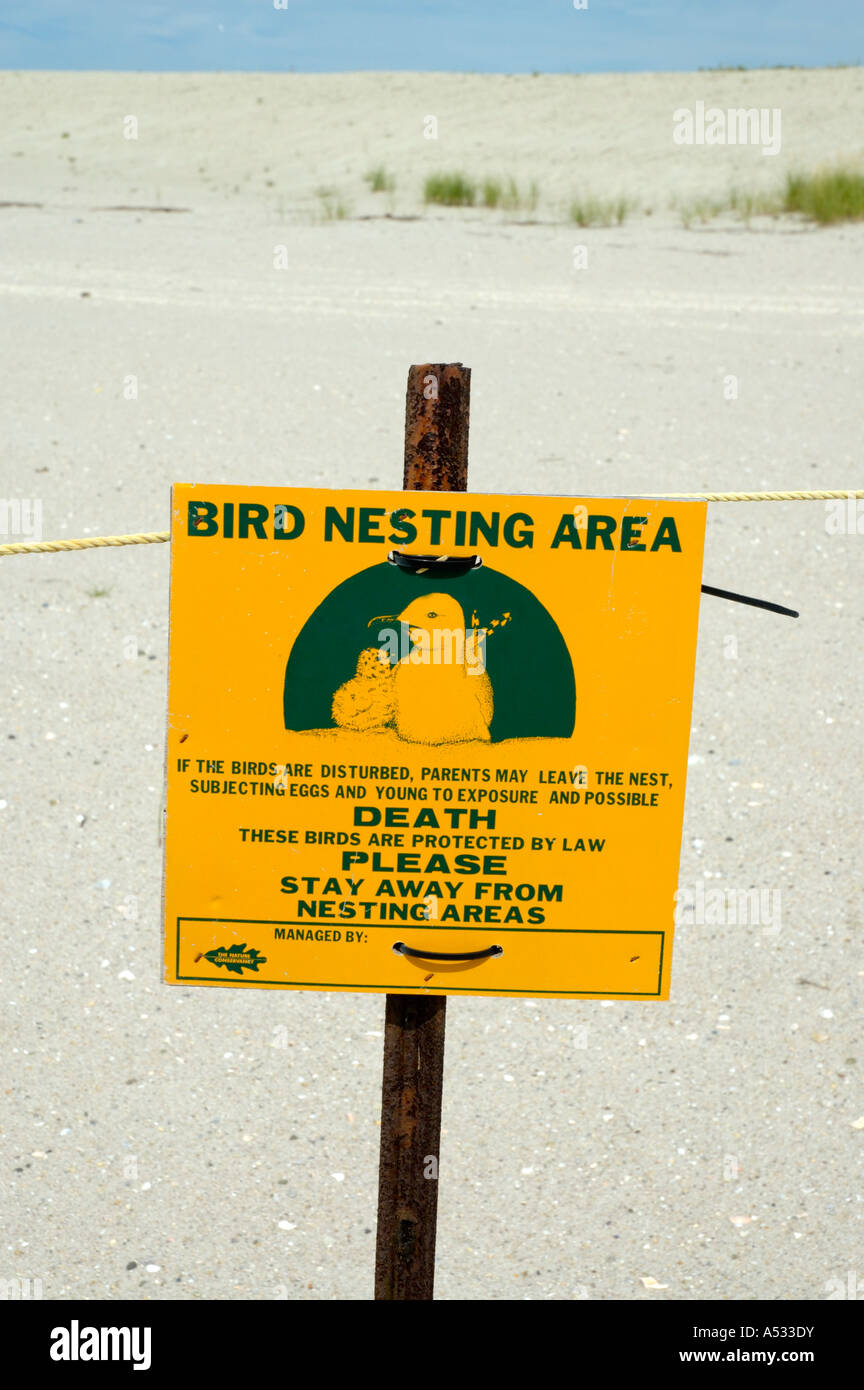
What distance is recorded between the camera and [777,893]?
461 centimetres

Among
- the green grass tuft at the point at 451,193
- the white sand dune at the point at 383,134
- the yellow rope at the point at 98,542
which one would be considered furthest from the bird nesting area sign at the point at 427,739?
the green grass tuft at the point at 451,193

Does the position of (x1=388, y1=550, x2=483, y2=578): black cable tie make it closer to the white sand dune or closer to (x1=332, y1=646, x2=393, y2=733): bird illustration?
(x1=332, y1=646, x2=393, y2=733): bird illustration

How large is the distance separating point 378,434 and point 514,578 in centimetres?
674

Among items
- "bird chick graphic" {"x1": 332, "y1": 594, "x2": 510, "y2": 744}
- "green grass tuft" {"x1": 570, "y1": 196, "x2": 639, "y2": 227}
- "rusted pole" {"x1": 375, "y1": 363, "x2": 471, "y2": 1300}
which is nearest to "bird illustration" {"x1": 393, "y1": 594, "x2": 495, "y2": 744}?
"bird chick graphic" {"x1": 332, "y1": 594, "x2": 510, "y2": 744}

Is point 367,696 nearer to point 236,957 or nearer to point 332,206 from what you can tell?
point 236,957

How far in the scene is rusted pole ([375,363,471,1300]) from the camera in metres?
2.01

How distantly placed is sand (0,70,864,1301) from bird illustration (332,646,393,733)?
1.51 ft

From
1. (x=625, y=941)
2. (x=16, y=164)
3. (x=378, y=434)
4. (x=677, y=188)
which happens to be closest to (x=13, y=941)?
(x=625, y=941)

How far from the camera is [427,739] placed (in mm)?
1875

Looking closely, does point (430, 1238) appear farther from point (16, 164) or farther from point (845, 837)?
point (16, 164)

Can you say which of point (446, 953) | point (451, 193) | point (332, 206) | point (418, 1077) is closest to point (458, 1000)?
point (418, 1077)

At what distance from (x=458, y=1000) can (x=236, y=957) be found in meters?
2.43

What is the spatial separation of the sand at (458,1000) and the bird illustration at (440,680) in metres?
0.37

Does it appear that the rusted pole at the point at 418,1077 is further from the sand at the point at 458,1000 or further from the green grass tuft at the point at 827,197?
the green grass tuft at the point at 827,197
